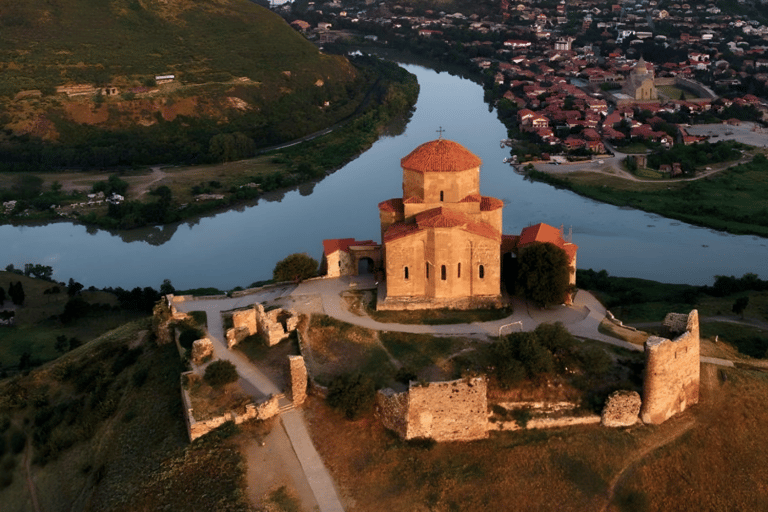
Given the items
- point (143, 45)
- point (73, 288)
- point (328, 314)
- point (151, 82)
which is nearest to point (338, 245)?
point (328, 314)

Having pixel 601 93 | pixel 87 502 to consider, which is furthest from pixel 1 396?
pixel 601 93

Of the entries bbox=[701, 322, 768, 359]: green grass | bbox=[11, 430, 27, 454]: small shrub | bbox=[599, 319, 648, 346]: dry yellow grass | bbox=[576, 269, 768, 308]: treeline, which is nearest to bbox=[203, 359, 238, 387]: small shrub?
bbox=[11, 430, 27, 454]: small shrub

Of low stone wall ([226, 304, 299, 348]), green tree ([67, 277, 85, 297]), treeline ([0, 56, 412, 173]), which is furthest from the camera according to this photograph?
treeline ([0, 56, 412, 173])

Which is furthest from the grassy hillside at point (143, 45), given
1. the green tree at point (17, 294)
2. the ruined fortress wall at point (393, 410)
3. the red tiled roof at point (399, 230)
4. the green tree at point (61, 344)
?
the ruined fortress wall at point (393, 410)

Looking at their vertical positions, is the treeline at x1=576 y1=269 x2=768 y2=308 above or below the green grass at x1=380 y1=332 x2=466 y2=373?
below

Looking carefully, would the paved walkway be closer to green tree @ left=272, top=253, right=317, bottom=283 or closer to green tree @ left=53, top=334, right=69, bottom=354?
green tree @ left=272, top=253, right=317, bottom=283
